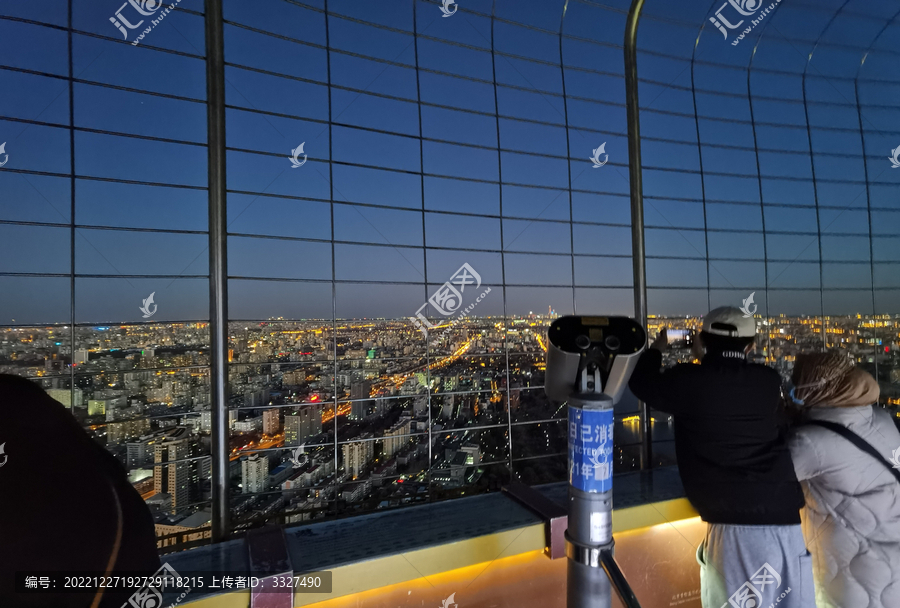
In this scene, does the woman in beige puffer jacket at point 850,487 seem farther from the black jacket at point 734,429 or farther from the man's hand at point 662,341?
the man's hand at point 662,341

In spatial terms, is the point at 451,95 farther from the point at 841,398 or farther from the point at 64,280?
the point at 841,398

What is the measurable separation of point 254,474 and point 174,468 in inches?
17.7

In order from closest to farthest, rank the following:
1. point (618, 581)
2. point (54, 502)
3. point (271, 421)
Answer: point (54, 502) → point (618, 581) → point (271, 421)

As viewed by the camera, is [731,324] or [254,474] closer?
[731,324]

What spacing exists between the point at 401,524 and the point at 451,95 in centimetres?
298

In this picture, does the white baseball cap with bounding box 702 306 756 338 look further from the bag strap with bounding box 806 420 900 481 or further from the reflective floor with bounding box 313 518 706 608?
the reflective floor with bounding box 313 518 706 608

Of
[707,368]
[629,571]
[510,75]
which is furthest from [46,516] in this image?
[510,75]

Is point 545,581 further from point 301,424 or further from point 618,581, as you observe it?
point 301,424

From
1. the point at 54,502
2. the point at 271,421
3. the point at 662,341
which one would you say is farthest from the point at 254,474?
the point at 662,341

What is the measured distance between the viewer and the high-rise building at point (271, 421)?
2.63m

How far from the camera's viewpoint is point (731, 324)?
5.24ft

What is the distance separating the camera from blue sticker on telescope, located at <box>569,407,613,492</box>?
1.30 meters

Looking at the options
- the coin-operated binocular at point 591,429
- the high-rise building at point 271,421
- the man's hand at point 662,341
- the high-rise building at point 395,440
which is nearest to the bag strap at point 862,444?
the man's hand at point 662,341

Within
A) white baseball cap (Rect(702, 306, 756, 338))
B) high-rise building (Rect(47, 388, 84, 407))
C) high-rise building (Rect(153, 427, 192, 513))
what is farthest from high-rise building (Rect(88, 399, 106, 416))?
white baseball cap (Rect(702, 306, 756, 338))
